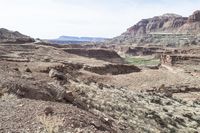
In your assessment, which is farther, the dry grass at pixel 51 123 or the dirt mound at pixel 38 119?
the dirt mound at pixel 38 119

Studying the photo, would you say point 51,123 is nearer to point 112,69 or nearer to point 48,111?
point 48,111

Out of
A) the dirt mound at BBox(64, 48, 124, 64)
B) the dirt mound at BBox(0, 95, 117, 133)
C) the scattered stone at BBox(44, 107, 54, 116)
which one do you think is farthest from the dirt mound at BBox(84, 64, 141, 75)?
the dirt mound at BBox(64, 48, 124, 64)

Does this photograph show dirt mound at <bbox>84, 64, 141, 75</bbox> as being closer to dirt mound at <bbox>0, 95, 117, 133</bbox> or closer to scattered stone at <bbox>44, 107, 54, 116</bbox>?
dirt mound at <bbox>0, 95, 117, 133</bbox>

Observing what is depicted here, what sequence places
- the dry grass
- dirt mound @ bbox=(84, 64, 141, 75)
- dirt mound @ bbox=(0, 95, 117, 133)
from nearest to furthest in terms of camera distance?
the dry grass → dirt mound @ bbox=(0, 95, 117, 133) → dirt mound @ bbox=(84, 64, 141, 75)

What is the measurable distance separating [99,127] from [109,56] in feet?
276

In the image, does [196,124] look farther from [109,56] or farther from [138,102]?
[109,56]

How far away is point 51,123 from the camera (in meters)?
8.20

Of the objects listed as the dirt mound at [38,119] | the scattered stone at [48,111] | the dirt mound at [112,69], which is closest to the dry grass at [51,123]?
the dirt mound at [38,119]

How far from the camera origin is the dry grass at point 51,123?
26.1 feet

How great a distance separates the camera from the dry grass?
7945 mm

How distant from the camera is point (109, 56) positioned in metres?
93.7

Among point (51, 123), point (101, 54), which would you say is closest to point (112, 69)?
point (51, 123)

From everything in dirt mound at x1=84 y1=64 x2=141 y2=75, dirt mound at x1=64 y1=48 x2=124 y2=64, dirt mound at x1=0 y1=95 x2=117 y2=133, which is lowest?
dirt mound at x1=64 y1=48 x2=124 y2=64

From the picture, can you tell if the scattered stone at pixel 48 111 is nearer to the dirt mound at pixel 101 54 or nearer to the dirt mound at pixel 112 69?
the dirt mound at pixel 112 69
